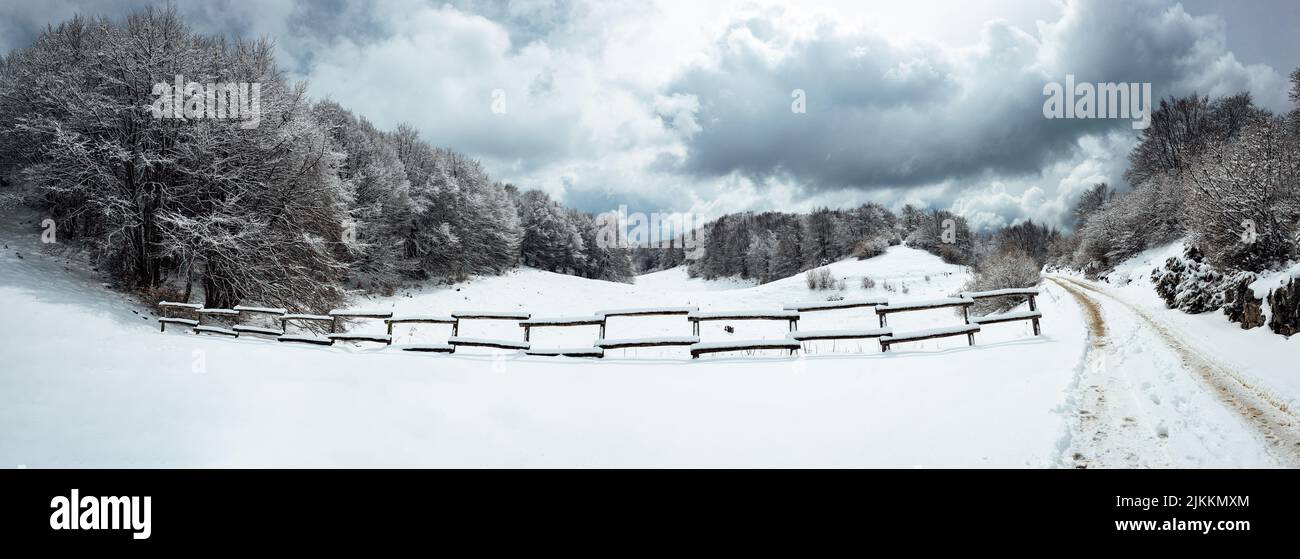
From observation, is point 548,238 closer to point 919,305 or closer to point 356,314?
point 356,314

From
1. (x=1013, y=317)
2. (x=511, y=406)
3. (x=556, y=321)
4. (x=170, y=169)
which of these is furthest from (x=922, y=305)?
(x=170, y=169)

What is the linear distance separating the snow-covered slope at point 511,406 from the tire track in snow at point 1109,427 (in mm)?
190

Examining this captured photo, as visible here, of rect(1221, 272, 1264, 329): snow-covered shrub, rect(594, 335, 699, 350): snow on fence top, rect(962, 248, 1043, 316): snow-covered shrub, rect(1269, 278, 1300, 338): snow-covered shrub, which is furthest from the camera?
rect(962, 248, 1043, 316): snow-covered shrub

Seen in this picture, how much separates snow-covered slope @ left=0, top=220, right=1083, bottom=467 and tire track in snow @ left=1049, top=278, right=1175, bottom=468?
19cm

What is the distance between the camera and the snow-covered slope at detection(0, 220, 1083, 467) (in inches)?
179

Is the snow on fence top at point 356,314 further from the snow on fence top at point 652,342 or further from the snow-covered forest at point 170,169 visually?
the snow-covered forest at point 170,169

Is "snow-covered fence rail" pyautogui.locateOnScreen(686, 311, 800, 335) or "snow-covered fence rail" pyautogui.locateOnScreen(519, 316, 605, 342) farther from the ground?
"snow-covered fence rail" pyautogui.locateOnScreen(686, 311, 800, 335)

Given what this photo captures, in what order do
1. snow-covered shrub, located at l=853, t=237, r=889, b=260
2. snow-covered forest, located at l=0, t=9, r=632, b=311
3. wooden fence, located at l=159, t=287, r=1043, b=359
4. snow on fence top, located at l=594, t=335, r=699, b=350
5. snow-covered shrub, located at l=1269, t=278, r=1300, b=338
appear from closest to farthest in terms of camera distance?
snow-covered shrub, located at l=1269, t=278, r=1300, b=338 < snow on fence top, located at l=594, t=335, r=699, b=350 < wooden fence, located at l=159, t=287, r=1043, b=359 < snow-covered forest, located at l=0, t=9, r=632, b=311 < snow-covered shrub, located at l=853, t=237, r=889, b=260

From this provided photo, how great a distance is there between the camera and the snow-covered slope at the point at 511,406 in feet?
14.9

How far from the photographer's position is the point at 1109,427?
16.2 ft

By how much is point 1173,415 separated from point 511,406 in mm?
8136

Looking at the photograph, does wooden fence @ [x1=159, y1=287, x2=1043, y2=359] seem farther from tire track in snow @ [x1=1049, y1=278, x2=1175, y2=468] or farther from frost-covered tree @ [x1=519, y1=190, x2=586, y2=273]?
frost-covered tree @ [x1=519, y1=190, x2=586, y2=273]

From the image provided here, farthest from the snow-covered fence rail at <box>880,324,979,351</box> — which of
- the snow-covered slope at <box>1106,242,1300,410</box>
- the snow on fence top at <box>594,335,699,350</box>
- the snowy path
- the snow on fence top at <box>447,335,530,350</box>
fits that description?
the snow on fence top at <box>447,335,530,350</box>

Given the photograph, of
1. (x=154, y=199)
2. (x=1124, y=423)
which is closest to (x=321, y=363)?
(x=1124, y=423)
